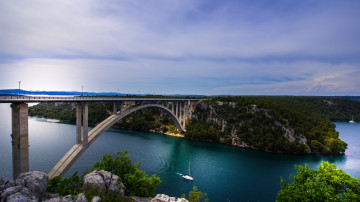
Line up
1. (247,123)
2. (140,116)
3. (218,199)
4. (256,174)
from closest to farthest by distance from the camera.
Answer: (218,199) < (256,174) < (247,123) < (140,116)

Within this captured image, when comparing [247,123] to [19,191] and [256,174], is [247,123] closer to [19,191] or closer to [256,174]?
[256,174]

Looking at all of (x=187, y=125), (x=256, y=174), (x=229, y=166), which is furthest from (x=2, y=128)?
(x=256, y=174)

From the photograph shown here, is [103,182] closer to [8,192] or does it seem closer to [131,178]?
[131,178]

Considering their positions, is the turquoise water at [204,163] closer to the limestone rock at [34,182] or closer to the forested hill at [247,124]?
the forested hill at [247,124]

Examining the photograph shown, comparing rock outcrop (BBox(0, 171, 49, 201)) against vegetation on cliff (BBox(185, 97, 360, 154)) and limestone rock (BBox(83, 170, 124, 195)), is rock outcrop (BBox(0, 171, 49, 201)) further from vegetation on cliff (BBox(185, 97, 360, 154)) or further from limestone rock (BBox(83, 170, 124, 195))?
vegetation on cliff (BBox(185, 97, 360, 154))

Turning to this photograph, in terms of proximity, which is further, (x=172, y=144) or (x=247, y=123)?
(x=247, y=123)

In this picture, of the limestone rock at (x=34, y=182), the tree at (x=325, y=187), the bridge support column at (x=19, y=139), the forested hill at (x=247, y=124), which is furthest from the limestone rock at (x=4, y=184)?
the forested hill at (x=247, y=124)
